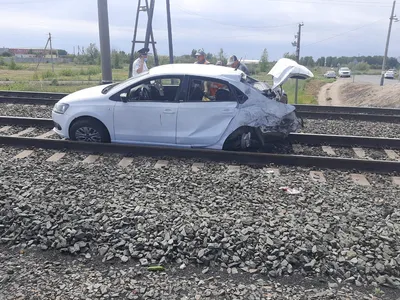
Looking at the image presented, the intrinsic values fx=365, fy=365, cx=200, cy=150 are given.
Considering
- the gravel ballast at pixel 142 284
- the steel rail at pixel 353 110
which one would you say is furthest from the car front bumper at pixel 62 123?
the steel rail at pixel 353 110

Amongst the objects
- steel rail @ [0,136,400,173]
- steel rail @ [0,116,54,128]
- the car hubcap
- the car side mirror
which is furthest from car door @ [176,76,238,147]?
steel rail @ [0,116,54,128]

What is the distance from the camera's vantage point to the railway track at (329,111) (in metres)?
11.0

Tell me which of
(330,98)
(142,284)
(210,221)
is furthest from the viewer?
(330,98)

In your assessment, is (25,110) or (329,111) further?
(329,111)

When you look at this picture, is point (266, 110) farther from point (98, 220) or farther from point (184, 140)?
point (98, 220)

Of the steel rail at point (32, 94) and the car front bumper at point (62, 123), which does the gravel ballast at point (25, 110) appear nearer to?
the steel rail at point (32, 94)

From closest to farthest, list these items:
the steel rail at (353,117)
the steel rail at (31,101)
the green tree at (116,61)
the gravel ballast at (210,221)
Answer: the gravel ballast at (210,221) < the steel rail at (353,117) < the steel rail at (31,101) < the green tree at (116,61)

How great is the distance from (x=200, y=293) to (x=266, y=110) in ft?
15.8

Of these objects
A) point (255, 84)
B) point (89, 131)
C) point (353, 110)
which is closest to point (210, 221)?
point (89, 131)

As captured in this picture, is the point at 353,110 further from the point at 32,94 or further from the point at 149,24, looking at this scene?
the point at 32,94

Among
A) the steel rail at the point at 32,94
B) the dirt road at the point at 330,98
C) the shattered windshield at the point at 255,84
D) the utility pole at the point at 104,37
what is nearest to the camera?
the shattered windshield at the point at 255,84

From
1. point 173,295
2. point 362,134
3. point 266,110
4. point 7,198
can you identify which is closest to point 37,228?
point 7,198

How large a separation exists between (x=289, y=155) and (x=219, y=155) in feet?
4.40

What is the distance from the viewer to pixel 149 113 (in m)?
7.36
